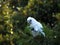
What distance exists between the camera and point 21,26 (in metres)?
5.36

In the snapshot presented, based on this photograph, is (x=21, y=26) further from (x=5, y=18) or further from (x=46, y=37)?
(x=46, y=37)

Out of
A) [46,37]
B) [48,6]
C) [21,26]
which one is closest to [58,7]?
[48,6]

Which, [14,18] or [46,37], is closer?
[46,37]

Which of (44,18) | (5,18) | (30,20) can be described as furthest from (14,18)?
(30,20)

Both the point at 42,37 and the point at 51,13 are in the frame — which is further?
the point at 51,13

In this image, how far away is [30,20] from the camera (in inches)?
173

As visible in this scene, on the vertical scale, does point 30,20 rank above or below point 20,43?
above

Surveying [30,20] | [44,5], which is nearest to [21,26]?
[44,5]

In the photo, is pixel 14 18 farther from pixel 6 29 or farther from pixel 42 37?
pixel 42 37

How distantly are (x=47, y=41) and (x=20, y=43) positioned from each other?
1.18ft

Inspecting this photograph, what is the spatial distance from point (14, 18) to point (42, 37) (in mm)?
1322

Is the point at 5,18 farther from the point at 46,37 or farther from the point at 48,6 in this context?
the point at 46,37

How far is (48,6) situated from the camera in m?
5.34

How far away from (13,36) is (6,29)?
23 cm
